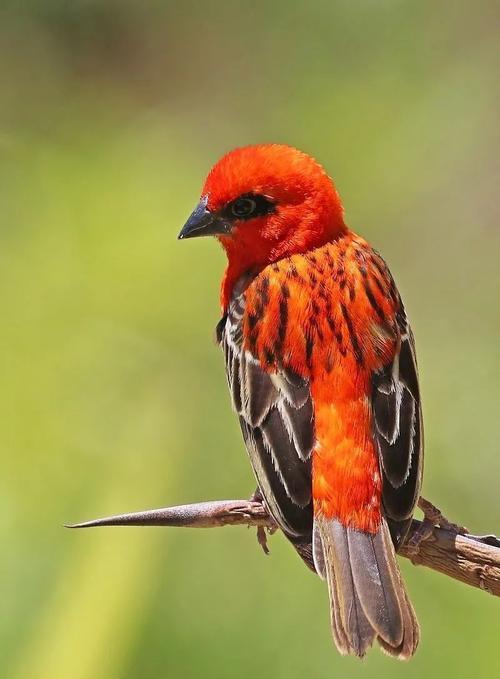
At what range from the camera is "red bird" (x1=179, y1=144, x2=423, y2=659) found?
3.66 meters

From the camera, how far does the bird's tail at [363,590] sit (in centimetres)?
354

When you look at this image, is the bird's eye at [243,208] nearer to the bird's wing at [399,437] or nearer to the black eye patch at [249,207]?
the black eye patch at [249,207]

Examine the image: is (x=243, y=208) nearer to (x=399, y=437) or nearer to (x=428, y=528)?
(x=399, y=437)

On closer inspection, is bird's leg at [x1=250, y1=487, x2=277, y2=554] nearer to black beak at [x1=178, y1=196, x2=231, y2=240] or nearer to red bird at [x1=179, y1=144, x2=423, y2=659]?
red bird at [x1=179, y1=144, x2=423, y2=659]

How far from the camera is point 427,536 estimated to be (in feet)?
11.7

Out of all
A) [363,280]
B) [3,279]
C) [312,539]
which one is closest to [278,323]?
[363,280]

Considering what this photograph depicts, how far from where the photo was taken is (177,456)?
5.43 m

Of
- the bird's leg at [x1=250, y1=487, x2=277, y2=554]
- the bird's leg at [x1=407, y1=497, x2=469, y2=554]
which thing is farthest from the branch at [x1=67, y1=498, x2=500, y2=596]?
the bird's leg at [x1=250, y1=487, x2=277, y2=554]

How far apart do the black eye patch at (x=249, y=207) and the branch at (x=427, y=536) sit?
43.5 inches

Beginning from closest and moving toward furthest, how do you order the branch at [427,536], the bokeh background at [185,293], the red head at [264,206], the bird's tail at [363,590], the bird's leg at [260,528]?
the branch at [427,536], the bird's tail at [363,590], the bird's leg at [260,528], the red head at [264,206], the bokeh background at [185,293]

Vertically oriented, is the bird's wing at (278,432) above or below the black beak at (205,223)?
below

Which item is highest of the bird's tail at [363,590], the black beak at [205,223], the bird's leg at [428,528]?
the black beak at [205,223]

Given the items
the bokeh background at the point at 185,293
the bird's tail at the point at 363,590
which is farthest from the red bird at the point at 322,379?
the bokeh background at the point at 185,293

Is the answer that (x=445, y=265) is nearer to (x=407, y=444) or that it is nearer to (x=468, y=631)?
(x=468, y=631)
